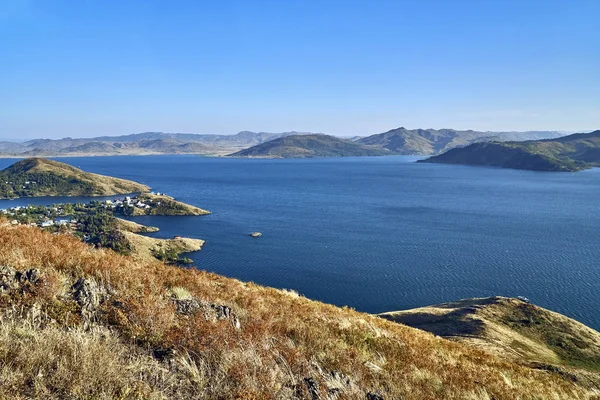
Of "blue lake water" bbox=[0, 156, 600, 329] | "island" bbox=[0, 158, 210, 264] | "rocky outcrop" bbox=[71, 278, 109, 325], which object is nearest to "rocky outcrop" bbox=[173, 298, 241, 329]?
"rocky outcrop" bbox=[71, 278, 109, 325]

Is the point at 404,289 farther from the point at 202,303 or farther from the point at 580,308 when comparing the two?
the point at 202,303

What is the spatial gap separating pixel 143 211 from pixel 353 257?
113671mm

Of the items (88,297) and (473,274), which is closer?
(88,297)

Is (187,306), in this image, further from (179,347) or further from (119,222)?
(119,222)

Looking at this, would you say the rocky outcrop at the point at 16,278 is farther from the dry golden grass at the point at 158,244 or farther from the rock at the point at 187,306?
the dry golden grass at the point at 158,244

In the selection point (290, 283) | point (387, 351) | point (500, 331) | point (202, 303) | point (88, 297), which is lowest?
point (290, 283)

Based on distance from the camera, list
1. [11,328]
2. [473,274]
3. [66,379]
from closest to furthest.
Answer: [66,379], [11,328], [473,274]

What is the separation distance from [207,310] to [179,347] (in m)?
3.46

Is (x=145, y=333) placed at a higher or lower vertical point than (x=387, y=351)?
higher

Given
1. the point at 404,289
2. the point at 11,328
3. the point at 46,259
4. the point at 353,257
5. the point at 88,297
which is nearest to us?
the point at 11,328

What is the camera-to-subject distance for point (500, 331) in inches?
1738

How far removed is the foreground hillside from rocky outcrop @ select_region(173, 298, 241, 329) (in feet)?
0.23

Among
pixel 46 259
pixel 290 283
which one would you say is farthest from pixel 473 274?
pixel 46 259

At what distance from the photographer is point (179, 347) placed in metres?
9.23
